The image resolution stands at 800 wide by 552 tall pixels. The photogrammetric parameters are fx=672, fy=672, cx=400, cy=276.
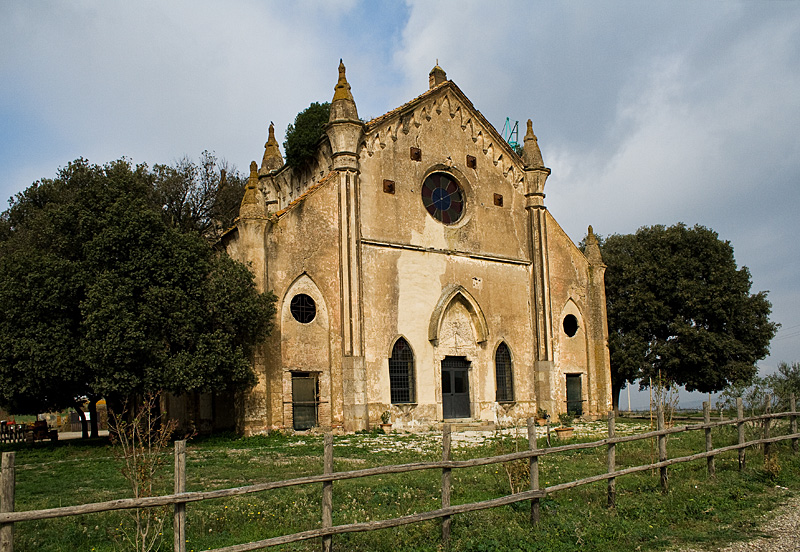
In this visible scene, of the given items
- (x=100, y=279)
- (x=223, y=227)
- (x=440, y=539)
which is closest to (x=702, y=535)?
(x=440, y=539)

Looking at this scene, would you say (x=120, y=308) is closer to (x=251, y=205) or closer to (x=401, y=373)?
(x=251, y=205)

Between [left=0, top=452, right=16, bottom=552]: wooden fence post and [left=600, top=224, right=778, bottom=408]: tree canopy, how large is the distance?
1213 inches

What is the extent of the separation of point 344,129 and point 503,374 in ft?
39.1

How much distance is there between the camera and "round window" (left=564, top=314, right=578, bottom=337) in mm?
30438

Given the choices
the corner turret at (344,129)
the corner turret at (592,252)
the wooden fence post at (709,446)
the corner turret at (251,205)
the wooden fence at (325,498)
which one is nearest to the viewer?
the wooden fence at (325,498)

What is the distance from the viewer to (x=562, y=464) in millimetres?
14578

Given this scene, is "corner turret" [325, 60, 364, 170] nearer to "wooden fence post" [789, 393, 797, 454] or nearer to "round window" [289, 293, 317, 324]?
"round window" [289, 293, 317, 324]

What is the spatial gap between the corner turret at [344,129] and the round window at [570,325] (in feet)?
40.6

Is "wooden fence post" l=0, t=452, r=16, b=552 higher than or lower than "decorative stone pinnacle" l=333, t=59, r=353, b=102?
lower

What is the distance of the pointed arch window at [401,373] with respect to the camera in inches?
977

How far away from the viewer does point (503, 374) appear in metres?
28.1

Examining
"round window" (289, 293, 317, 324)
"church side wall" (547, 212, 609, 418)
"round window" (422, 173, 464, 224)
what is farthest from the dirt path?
"church side wall" (547, 212, 609, 418)

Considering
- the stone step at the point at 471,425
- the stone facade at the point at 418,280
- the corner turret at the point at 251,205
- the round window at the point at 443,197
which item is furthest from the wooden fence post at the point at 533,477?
the round window at the point at 443,197

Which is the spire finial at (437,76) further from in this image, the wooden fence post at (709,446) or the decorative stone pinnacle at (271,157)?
the wooden fence post at (709,446)
